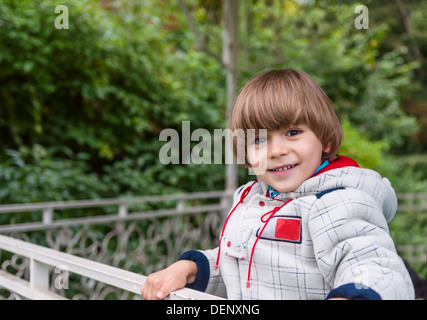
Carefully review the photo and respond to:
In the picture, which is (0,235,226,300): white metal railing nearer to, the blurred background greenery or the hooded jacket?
the hooded jacket

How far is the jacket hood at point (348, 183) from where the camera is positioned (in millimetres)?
915

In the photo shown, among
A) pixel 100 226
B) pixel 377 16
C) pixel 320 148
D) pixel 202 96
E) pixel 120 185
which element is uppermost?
pixel 377 16

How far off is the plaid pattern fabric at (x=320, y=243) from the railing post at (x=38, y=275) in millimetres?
548

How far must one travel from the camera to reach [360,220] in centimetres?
85

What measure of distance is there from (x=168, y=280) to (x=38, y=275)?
52 cm

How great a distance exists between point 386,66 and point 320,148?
8.07 m

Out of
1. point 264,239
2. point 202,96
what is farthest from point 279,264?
point 202,96

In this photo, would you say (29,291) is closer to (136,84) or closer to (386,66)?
(136,84)

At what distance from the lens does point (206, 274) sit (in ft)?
3.76
